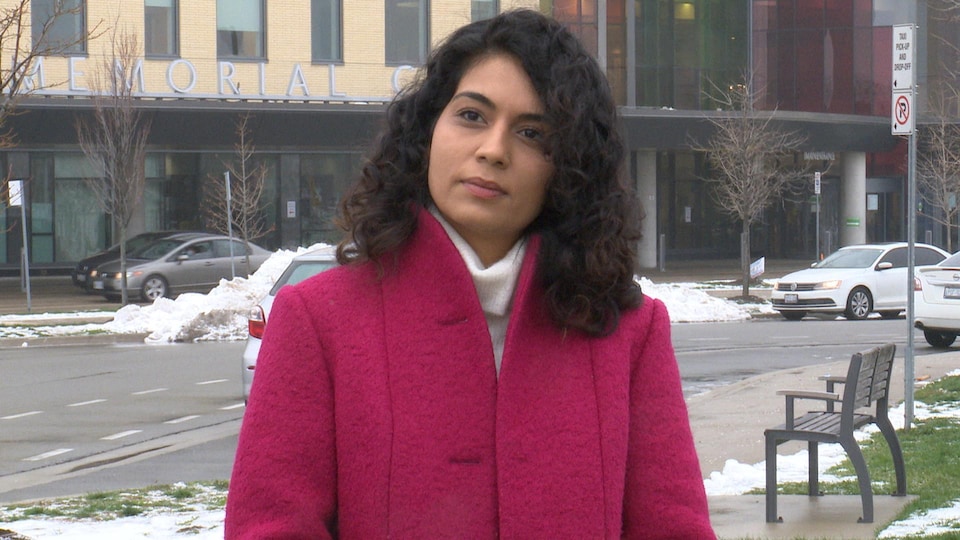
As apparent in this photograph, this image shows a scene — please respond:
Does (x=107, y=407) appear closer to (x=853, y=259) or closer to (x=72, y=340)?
(x=72, y=340)

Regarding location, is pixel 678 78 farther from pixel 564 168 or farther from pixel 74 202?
pixel 564 168

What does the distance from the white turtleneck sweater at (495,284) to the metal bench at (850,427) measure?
5531mm

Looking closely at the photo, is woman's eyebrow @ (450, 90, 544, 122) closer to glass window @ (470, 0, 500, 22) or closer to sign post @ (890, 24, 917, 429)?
sign post @ (890, 24, 917, 429)

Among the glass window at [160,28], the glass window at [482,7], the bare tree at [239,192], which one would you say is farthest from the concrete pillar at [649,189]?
the glass window at [160,28]

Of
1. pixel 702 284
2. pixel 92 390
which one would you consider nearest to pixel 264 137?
pixel 702 284

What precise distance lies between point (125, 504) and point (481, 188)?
251 inches

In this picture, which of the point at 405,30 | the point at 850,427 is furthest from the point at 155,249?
the point at 850,427

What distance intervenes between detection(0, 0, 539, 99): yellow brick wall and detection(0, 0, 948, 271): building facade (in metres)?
0.05

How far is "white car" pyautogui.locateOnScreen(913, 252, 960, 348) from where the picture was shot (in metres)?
18.9

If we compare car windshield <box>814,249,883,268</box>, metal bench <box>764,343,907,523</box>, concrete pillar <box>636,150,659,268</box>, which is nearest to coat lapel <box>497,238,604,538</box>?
metal bench <box>764,343,907,523</box>

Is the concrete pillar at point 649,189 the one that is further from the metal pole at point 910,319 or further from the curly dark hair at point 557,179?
the curly dark hair at point 557,179

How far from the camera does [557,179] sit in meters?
2.35

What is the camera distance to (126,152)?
97.6 feet

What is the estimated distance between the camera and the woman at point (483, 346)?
2.17 metres
